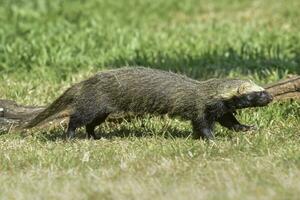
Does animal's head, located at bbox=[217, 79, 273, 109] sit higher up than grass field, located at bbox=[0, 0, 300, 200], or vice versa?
animal's head, located at bbox=[217, 79, 273, 109]

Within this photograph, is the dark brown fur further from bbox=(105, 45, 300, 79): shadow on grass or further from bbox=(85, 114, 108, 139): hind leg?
bbox=(105, 45, 300, 79): shadow on grass

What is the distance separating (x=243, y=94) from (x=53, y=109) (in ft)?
6.21

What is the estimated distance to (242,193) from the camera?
207 inches

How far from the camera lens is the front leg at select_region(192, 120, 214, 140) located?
7486mm

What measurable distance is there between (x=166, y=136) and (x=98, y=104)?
0.71 metres

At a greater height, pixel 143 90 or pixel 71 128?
pixel 143 90

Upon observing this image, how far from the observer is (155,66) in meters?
10.8

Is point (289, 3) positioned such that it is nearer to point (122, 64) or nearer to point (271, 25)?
point (271, 25)

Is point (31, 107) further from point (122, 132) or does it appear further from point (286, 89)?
point (286, 89)

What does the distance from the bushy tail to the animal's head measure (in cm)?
150

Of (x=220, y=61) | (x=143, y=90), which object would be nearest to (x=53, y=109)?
(x=143, y=90)

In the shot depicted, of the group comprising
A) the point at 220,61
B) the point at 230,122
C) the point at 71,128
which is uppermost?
the point at 230,122

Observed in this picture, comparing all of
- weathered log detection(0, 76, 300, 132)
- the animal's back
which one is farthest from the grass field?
the animal's back

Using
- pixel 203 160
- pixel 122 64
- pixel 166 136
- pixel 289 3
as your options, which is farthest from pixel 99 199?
pixel 289 3
